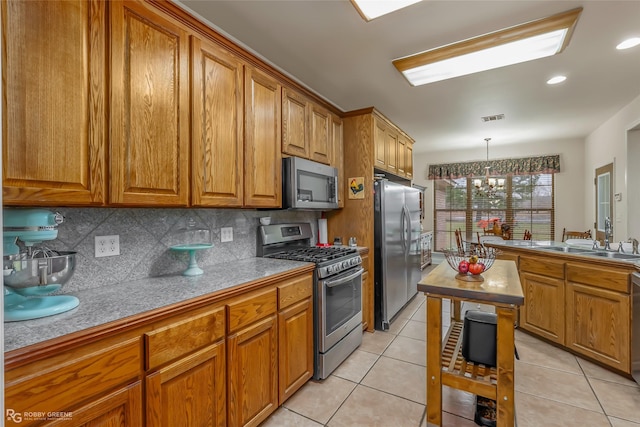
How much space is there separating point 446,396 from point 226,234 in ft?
6.66

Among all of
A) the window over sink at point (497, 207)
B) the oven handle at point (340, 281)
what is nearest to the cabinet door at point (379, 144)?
the oven handle at point (340, 281)

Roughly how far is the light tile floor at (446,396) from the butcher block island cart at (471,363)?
1.09 ft

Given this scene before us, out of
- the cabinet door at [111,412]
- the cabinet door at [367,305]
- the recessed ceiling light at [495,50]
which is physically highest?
the recessed ceiling light at [495,50]

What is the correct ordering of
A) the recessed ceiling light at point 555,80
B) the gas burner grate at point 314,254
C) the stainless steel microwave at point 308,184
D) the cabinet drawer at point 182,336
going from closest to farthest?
the cabinet drawer at point 182,336
the gas burner grate at point 314,254
the stainless steel microwave at point 308,184
the recessed ceiling light at point 555,80

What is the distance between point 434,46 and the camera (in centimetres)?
227

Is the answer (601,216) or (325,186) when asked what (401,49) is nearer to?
(325,186)

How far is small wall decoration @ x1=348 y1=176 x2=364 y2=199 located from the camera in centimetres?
321

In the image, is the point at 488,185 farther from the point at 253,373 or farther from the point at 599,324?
the point at 253,373

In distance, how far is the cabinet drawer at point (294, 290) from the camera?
74.8 inches

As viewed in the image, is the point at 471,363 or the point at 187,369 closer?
the point at 187,369

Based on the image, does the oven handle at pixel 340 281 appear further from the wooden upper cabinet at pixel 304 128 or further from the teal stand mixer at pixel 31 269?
the teal stand mixer at pixel 31 269

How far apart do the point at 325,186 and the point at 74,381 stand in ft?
7.46

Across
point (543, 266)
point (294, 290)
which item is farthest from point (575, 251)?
point (294, 290)

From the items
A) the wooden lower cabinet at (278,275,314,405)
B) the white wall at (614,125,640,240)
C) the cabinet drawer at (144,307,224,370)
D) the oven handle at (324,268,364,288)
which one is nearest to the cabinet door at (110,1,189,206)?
the cabinet drawer at (144,307,224,370)
